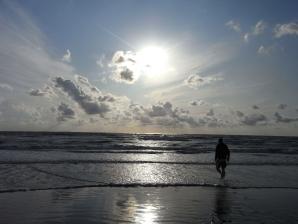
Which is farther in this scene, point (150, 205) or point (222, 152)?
point (222, 152)

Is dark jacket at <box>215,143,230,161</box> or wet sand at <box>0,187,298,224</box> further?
dark jacket at <box>215,143,230,161</box>

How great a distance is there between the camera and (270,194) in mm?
15766

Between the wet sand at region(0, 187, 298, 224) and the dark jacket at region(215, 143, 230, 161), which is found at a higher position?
the dark jacket at region(215, 143, 230, 161)

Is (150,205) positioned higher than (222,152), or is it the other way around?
(222,152)

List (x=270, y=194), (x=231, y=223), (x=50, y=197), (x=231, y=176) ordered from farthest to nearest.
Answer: (x=231, y=176)
(x=270, y=194)
(x=50, y=197)
(x=231, y=223)

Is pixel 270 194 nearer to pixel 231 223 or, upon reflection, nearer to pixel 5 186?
pixel 231 223

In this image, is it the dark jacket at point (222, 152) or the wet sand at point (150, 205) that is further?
the dark jacket at point (222, 152)

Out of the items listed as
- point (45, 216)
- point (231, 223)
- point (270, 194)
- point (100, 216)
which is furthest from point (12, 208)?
point (270, 194)

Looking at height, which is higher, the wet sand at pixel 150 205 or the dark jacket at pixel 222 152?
the dark jacket at pixel 222 152

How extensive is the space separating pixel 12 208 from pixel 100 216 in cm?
291

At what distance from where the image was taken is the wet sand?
11.0 m

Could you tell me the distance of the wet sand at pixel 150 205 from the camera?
10984 millimetres

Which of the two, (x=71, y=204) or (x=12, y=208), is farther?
(x=71, y=204)

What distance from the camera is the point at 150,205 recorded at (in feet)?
42.1
